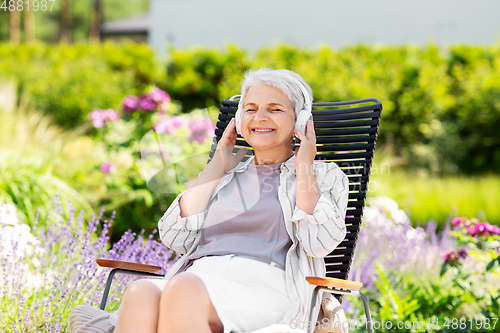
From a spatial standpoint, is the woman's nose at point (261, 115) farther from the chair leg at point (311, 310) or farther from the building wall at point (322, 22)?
the building wall at point (322, 22)

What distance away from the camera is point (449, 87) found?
9.19 meters

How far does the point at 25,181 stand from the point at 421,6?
12.0 m

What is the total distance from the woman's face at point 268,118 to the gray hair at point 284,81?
21mm

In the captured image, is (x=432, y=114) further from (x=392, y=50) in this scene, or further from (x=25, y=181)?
(x=25, y=181)

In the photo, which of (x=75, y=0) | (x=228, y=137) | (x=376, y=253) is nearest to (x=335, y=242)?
(x=228, y=137)

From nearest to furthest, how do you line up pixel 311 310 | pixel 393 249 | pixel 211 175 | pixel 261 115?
pixel 311 310 < pixel 261 115 < pixel 211 175 < pixel 393 249

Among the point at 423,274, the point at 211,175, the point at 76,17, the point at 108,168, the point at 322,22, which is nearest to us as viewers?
the point at 211,175

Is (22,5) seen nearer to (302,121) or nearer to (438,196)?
(438,196)

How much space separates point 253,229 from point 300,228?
0.72 feet

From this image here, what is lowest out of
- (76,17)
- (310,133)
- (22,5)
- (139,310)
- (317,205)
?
(139,310)

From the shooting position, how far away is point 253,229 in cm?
210

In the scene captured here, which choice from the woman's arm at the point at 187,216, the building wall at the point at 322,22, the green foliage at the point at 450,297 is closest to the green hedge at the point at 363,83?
the building wall at the point at 322,22

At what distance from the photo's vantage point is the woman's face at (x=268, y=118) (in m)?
2.20

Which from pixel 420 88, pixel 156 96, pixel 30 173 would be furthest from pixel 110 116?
pixel 420 88
